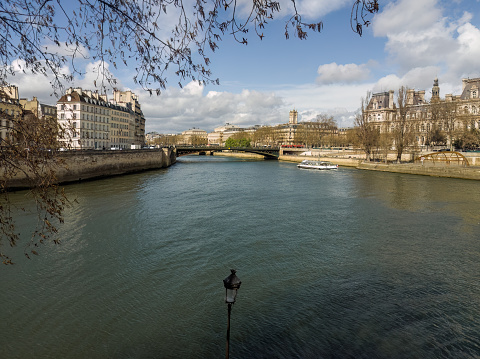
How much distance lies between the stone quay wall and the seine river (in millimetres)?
13402

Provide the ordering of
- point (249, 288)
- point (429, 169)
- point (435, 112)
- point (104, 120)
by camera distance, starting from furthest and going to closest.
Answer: point (104, 120) < point (435, 112) < point (429, 169) < point (249, 288)

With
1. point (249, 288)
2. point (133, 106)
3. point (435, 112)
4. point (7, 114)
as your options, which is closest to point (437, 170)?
point (435, 112)

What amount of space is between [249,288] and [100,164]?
33.8 metres

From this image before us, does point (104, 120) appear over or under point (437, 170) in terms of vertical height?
over

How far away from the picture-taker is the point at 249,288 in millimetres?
10328

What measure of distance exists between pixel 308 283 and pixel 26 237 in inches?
479

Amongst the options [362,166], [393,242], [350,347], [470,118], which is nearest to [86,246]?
[350,347]

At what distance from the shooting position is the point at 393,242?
597 inches

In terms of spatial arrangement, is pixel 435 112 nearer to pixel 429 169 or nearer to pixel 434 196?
pixel 429 169

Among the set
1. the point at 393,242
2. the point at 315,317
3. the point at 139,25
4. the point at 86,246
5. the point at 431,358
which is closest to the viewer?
the point at 139,25

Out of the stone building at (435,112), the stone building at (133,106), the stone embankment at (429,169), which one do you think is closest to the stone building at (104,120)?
the stone building at (133,106)

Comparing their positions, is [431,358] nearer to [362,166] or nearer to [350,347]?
[350,347]

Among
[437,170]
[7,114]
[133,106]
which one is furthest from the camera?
[133,106]

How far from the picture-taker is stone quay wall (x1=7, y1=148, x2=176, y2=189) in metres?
31.6
